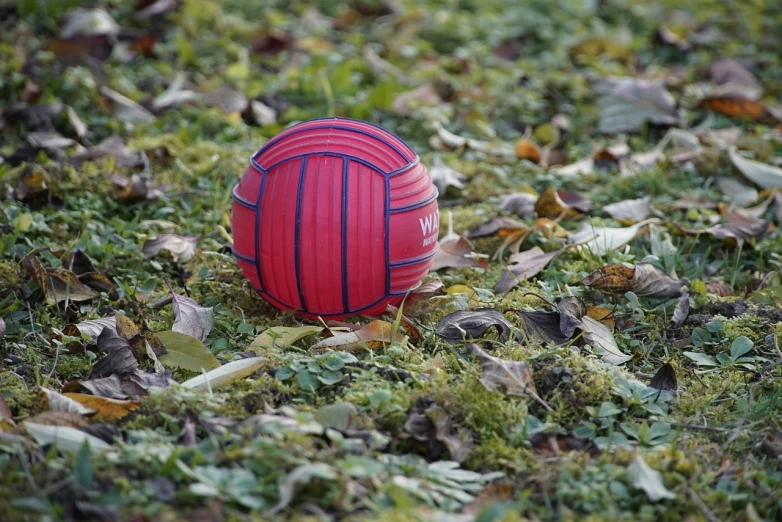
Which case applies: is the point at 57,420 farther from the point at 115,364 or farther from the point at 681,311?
the point at 681,311

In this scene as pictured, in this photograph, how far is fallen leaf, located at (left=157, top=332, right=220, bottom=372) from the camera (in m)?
2.67

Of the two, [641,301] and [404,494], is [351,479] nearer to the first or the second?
[404,494]

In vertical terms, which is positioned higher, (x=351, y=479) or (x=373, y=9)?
(x=373, y=9)

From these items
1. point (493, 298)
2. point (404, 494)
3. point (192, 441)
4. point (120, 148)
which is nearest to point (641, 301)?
point (493, 298)

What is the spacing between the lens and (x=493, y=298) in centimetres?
315

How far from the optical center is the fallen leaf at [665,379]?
2664 mm

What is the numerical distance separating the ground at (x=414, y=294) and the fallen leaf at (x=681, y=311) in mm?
17

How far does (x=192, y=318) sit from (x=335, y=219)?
630mm

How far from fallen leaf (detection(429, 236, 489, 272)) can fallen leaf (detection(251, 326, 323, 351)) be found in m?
0.79

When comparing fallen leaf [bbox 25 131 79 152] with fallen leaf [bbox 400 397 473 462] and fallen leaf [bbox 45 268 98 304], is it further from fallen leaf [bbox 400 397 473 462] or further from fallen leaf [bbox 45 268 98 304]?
fallen leaf [bbox 400 397 473 462]

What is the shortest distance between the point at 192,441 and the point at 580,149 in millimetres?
3279

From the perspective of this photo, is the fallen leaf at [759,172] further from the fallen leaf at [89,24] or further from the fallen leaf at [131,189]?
the fallen leaf at [89,24]

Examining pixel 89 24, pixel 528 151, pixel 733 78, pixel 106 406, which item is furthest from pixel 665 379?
pixel 89 24

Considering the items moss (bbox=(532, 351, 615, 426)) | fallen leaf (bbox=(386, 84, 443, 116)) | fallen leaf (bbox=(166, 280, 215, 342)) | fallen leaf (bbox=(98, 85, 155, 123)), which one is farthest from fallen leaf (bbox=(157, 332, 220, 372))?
fallen leaf (bbox=(386, 84, 443, 116))
